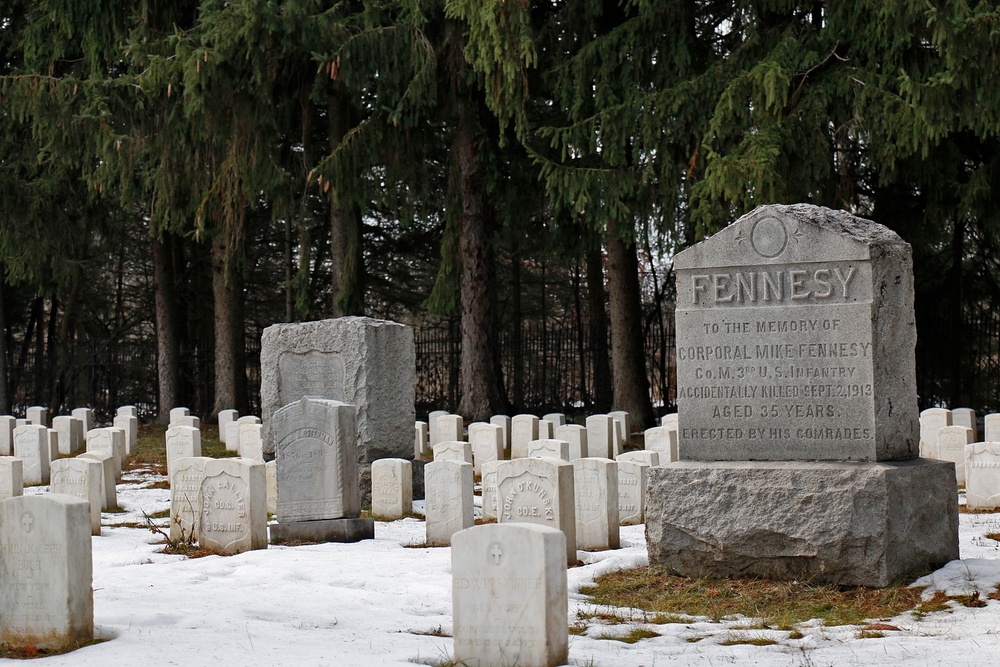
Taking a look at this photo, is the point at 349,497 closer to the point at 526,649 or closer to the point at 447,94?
the point at 526,649

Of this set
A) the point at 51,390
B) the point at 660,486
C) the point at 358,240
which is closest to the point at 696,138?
the point at 358,240

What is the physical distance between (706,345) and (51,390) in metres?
20.3

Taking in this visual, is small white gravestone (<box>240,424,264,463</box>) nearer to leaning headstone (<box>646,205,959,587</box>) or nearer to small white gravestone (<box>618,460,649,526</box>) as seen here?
small white gravestone (<box>618,460,649,526</box>)

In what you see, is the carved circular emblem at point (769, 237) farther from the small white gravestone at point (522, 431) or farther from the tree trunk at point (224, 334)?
the tree trunk at point (224, 334)

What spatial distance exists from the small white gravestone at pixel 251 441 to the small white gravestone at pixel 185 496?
168 inches

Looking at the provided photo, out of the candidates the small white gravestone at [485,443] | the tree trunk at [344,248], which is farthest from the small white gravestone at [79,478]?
the tree trunk at [344,248]

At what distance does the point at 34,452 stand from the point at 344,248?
20.4 feet

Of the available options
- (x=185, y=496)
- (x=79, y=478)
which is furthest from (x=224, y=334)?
(x=185, y=496)

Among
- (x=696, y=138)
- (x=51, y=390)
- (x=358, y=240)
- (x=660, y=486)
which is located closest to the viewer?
(x=660, y=486)

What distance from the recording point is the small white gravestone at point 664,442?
12281 mm

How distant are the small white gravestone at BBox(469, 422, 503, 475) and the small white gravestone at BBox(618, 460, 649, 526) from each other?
3691mm

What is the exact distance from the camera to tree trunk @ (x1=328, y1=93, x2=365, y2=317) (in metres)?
18.4

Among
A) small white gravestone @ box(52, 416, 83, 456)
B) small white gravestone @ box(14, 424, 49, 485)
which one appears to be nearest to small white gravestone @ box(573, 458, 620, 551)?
small white gravestone @ box(14, 424, 49, 485)

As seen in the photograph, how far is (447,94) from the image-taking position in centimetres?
1811
